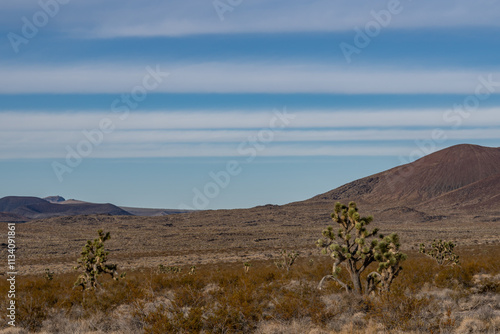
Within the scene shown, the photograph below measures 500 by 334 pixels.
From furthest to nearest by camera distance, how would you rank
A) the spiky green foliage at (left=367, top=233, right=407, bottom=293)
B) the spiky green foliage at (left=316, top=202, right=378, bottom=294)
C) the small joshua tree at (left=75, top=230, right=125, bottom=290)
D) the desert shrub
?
the small joshua tree at (left=75, top=230, right=125, bottom=290) → the spiky green foliage at (left=367, top=233, right=407, bottom=293) → the spiky green foliage at (left=316, top=202, right=378, bottom=294) → the desert shrub

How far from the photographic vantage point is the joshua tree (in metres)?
13.0

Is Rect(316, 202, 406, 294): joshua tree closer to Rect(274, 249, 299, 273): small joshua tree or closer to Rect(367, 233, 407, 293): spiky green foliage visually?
Rect(367, 233, 407, 293): spiky green foliage

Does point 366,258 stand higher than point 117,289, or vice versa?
point 366,258

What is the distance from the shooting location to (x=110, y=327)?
12391mm

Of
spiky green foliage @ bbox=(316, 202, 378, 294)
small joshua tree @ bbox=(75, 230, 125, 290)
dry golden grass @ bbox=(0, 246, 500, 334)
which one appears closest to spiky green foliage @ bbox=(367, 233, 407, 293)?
spiky green foliage @ bbox=(316, 202, 378, 294)

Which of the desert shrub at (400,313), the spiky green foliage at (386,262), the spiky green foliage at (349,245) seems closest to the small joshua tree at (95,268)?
the spiky green foliage at (349,245)

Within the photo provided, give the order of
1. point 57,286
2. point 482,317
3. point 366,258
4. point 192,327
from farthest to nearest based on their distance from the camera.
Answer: point 57,286 < point 366,258 < point 482,317 < point 192,327

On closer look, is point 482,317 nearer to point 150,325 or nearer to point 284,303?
point 284,303

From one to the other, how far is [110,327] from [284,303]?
4.64m

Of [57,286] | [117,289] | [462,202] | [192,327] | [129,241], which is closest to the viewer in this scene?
[192,327]

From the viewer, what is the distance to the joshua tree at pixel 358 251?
13047mm

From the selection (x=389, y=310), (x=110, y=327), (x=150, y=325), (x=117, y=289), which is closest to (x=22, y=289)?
(x=117, y=289)

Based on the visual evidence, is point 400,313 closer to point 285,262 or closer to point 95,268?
point 95,268

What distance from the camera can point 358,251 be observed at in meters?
13.2
